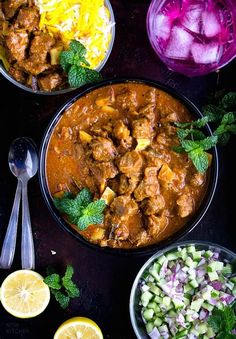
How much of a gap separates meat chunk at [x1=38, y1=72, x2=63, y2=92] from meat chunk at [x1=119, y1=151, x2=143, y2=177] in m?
0.59

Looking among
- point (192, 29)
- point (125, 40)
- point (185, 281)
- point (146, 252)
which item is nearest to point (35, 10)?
point (125, 40)

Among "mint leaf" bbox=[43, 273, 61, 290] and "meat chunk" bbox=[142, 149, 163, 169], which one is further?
"mint leaf" bbox=[43, 273, 61, 290]

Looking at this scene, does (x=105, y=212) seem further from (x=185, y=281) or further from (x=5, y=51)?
(x=5, y=51)

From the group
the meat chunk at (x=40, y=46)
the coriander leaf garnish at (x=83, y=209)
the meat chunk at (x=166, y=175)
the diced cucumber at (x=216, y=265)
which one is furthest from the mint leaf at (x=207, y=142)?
the meat chunk at (x=40, y=46)

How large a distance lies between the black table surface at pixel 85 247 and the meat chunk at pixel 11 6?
0.52 metres

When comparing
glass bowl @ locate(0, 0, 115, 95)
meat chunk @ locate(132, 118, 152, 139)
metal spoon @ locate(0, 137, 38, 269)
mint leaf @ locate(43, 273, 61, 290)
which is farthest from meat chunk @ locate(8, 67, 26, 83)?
mint leaf @ locate(43, 273, 61, 290)

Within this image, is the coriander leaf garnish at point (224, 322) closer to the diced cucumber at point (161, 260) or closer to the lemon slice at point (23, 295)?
the diced cucumber at point (161, 260)

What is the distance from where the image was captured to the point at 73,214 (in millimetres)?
3441

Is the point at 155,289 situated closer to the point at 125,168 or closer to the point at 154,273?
the point at 154,273

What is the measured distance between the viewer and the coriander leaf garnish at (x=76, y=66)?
134 inches

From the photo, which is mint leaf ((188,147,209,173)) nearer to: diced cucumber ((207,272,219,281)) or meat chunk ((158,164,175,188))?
meat chunk ((158,164,175,188))

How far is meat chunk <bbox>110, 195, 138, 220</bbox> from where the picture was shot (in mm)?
3469

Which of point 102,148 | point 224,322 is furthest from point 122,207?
point 224,322

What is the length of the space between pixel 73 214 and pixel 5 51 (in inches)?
41.3
